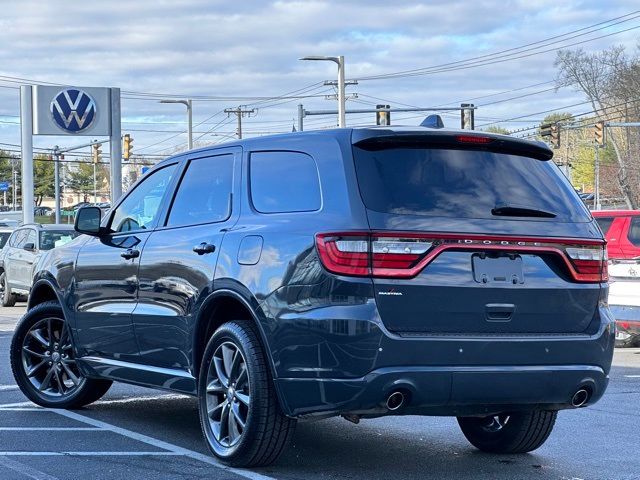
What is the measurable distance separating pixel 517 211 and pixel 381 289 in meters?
0.96

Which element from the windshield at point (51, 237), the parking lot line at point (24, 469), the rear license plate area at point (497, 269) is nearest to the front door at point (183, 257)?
the parking lot line at point (24, 469)

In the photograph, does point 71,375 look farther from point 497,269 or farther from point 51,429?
point 497,269

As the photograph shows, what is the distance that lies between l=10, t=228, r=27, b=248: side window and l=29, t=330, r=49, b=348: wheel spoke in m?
15.8

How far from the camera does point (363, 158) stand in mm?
6027

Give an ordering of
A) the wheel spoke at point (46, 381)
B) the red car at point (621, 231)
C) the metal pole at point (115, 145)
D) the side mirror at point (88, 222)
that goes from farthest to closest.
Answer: the metal pole at point (115, 145), the red car at point (621, 231), the wheel spoke at point (46, 381), the side mirror at point (88, 222)

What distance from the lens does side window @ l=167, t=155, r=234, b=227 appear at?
6.92 m

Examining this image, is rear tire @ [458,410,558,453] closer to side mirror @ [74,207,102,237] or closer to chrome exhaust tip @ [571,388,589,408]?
chrome exhaust tip @ [571,388,589,408]

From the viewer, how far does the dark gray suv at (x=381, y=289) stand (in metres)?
5.68

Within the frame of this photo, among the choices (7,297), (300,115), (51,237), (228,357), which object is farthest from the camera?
(300,115)

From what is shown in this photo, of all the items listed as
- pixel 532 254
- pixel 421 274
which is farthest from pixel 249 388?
pixel 532 254

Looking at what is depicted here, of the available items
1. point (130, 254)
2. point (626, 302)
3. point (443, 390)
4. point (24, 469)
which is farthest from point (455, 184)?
point (626, 302)

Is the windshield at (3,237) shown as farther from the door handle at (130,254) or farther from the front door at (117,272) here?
the door handle at (130,254)

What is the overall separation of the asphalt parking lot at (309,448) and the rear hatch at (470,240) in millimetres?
1061

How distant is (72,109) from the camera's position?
37875 mm
